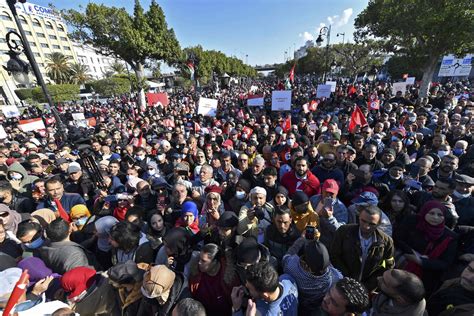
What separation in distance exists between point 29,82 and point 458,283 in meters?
8.16

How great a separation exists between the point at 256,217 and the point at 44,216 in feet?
11.4

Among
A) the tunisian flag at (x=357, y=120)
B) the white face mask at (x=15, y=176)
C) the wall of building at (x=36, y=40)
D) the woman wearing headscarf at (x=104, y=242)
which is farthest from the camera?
the wall of building at (x=36, y=40)

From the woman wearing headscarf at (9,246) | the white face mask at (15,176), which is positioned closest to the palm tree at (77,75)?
the white face mask at (15,176)

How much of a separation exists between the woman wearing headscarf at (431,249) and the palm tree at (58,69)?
6449cm

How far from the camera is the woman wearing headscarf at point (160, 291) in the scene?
7.14 feet

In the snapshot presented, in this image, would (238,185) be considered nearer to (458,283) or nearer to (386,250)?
(386,250)

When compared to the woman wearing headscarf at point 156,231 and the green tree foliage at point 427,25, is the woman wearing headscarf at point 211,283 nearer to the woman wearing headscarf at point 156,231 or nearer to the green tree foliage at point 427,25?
the woman wearing headscarf at point 156,231

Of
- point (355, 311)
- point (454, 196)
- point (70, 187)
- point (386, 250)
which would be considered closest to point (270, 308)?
point (355, 311)

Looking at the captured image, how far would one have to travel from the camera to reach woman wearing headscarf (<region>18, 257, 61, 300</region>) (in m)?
2.36

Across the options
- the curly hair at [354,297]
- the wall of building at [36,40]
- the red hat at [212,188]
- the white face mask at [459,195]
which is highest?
the wall of building at [36,40]

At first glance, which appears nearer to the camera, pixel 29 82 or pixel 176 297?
pixel 176 297

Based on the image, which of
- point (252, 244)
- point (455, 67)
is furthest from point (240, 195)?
point (455, 67)

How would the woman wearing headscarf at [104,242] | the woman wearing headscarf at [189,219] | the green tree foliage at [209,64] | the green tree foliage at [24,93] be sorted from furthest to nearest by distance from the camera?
the green tree foliage at [24,93] < the green tree foliage at [209,64] < the woman wearing headscarf at [189,219] < the woman wearing headscarf at [104,242]

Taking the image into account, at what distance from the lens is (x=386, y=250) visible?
A: 2668 mm
